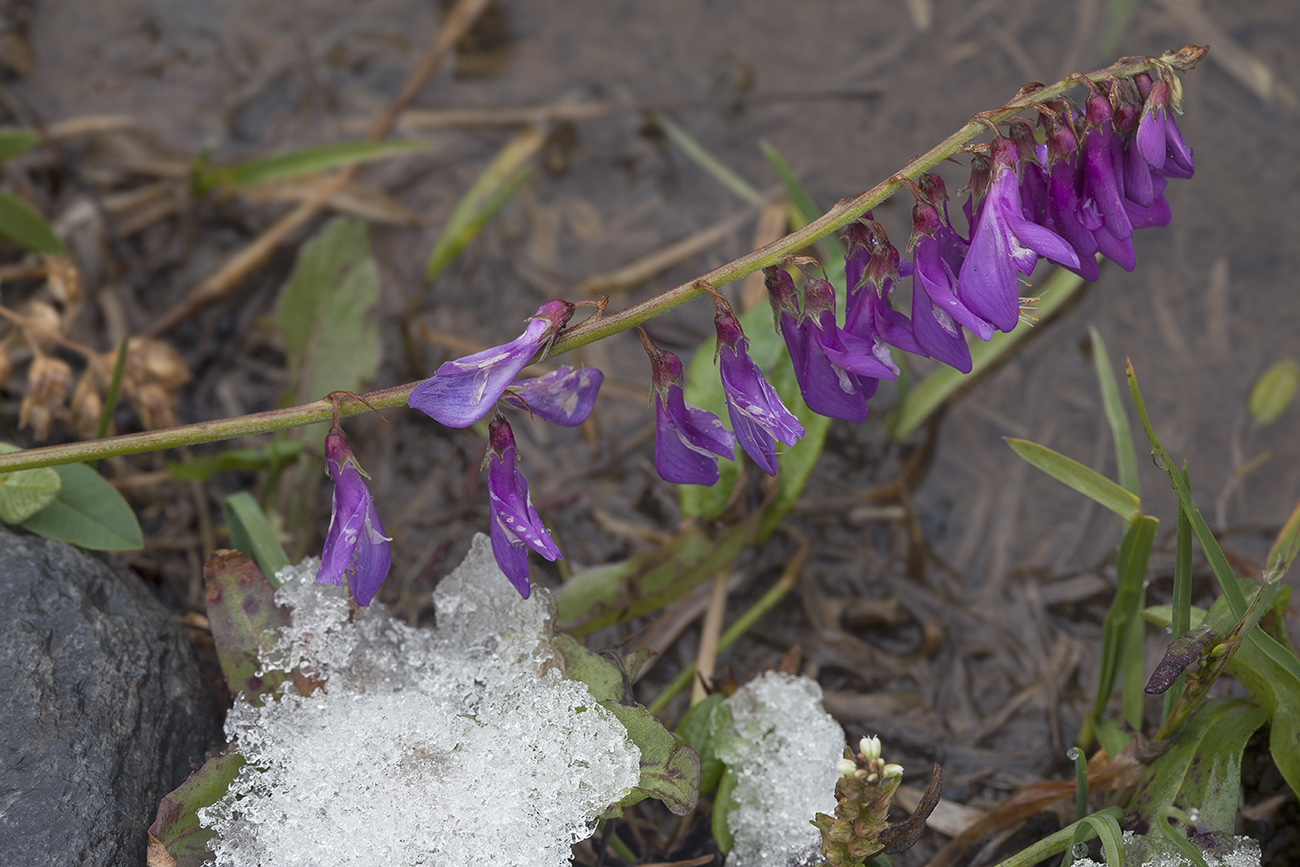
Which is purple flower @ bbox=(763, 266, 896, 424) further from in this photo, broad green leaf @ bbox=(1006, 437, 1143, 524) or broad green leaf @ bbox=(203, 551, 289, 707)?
broad green leaf @ bbox=(203, 551, 289, 707)

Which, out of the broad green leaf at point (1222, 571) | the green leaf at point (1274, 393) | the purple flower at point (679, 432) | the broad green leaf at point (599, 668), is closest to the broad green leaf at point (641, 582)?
the broad green leaf at point (599, 668)

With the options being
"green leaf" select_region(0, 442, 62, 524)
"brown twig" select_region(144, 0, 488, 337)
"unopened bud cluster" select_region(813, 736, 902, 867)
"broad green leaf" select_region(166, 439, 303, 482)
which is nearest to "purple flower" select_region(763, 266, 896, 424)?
"unopened bud cluster" select_region(813, 736, 902, 867)

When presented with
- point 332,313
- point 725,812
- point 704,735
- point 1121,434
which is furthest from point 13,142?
point 1121,434

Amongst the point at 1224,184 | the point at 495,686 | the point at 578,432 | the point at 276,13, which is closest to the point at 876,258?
the point at 495,686

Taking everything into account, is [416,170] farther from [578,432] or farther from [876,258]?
[876,258]

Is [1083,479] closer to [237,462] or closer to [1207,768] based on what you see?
[1207,768]

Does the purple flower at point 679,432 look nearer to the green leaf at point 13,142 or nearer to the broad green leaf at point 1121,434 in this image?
the broad green leaf at point 1121,434
